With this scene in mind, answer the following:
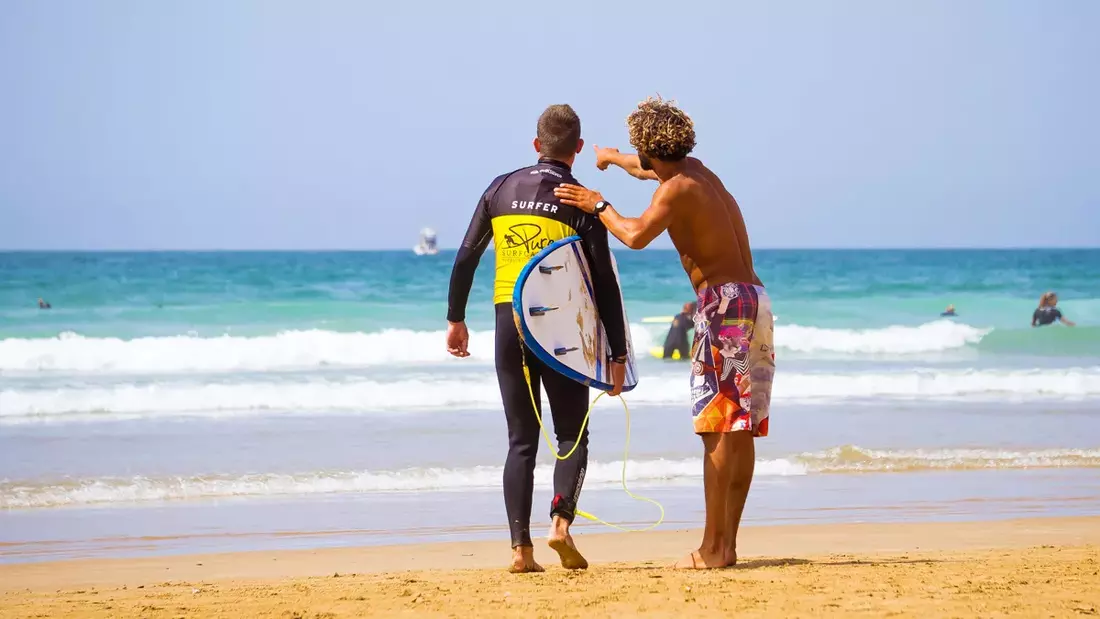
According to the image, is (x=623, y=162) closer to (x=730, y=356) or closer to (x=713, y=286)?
(x=713, y=286)

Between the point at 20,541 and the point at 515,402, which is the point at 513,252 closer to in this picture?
the point at 515,402

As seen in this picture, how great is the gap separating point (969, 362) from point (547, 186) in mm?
15368

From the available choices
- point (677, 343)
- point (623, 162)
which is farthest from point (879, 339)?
point (623, 162)

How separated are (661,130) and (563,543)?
5.17ft

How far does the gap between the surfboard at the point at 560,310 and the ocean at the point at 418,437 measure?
2.02m

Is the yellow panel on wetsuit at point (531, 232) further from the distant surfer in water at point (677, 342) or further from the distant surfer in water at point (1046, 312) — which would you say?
the distant surfer in water at point (1046, 312)

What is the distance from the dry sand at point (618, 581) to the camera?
3.82 metres

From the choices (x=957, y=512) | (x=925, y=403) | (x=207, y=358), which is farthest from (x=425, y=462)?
(x=207, y=358)

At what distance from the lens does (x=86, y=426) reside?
998 cm

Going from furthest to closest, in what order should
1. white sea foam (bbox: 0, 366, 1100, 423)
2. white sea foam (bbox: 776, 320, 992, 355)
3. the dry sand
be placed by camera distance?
1. white sea foam (bbox: 776, 320, 992, 355)
2. white sea foam (bbox: 0, 366, 1100, 423)
3. the dry sand

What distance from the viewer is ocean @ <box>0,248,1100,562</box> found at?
6.43 meters

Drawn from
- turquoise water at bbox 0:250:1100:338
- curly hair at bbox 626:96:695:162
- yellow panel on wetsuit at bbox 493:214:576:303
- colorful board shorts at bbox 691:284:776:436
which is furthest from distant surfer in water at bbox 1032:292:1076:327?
yellow panel on wetsuit at bbox 493:214:576:303

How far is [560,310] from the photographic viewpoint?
4.22 metres

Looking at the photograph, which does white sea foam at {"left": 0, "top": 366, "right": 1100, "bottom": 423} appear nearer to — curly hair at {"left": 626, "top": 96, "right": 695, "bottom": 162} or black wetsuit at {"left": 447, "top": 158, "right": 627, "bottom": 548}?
black wetsuit at {"left": 447, "top": 158, "right": 627, "bottom": 548}
